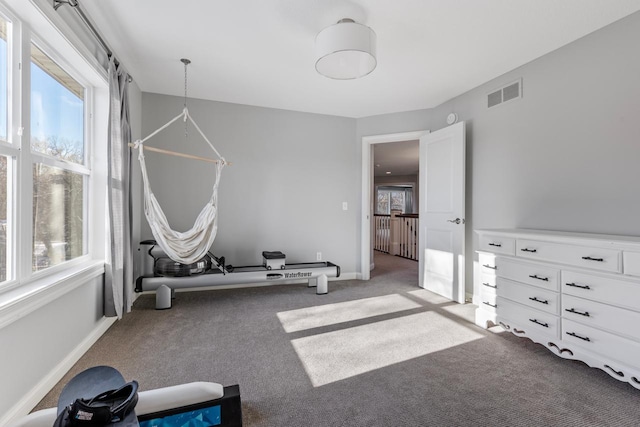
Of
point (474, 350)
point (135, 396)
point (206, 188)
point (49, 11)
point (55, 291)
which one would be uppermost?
point (49, 11)

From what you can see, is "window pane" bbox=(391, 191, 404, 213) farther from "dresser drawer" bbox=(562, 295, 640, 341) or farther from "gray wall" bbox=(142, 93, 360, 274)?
"dresser drawer" bbox=(562, 295, 640, 341)

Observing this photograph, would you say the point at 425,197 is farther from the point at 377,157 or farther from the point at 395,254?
the point at 377,157

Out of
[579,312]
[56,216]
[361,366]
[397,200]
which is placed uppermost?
[397,200]

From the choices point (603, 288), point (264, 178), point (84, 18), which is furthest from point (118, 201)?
point (603, 288)

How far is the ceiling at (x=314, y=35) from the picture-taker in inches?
82.3

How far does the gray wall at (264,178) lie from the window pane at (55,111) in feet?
4.20

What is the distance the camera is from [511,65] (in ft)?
9.53

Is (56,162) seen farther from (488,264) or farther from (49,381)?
(488,264)

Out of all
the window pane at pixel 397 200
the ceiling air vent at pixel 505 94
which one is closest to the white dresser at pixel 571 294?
the ceiling air vent at pixel 505 94

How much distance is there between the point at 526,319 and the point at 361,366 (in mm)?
1336

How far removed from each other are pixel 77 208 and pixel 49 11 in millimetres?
1372

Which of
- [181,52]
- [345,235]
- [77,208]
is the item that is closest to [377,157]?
[345,235]

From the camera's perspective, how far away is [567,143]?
2.53m

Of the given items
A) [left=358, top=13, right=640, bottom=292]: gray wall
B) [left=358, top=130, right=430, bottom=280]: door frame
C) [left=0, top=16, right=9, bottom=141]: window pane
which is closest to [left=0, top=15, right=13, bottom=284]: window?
[left=0, top=16, right=9, bottom=141]: window pane
